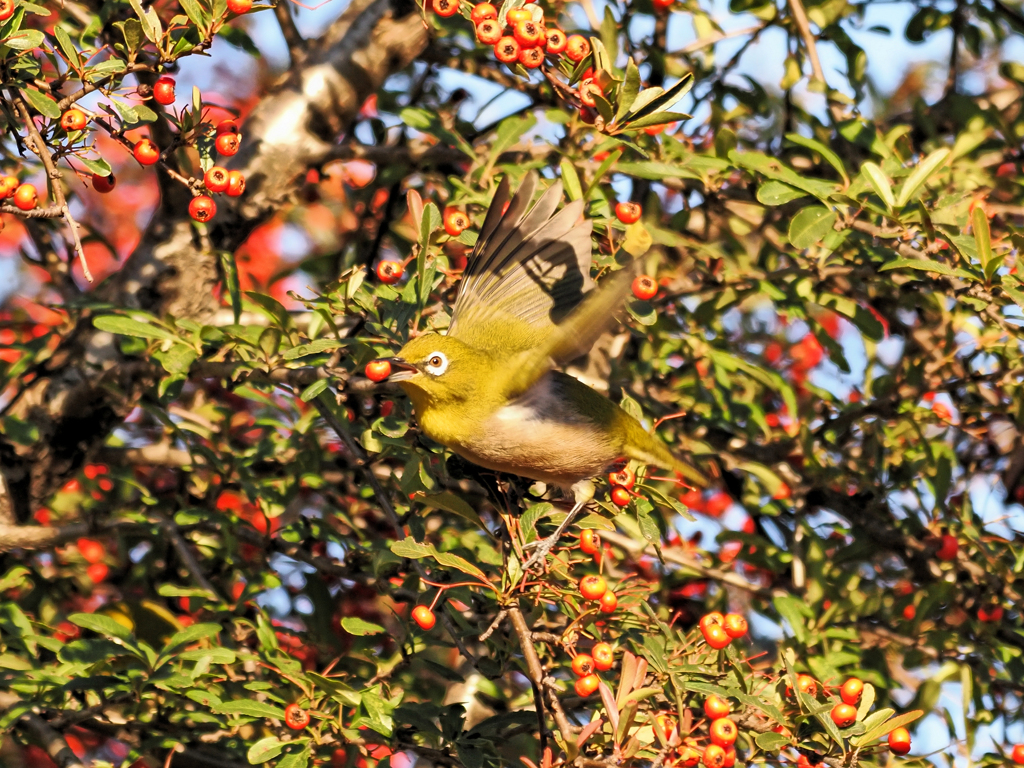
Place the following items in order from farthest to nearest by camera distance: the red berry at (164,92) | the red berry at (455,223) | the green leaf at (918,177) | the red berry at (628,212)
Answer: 1. the red berry at (628,212)
2. the red berry at (455,223)
3. the green leaf at (918,177)
4. the red berry at (164,92)

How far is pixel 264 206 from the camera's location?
377 cm

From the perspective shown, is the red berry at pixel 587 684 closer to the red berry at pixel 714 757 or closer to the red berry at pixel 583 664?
the red berry at pixel 583 664

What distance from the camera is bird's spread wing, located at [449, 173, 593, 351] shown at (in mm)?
3018

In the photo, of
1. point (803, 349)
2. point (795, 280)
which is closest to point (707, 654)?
point (795, 280)

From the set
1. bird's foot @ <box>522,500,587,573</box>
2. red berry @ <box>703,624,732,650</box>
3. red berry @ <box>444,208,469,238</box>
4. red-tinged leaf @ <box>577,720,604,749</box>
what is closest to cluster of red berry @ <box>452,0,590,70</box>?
red berry @ <box>444,208,469,238</box>

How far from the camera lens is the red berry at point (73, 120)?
2.37m

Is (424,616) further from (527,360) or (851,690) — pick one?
(851,690)

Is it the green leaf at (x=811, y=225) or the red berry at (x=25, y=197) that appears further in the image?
the green leaf at (x=811, y=225)

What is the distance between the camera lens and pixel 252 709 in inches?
107

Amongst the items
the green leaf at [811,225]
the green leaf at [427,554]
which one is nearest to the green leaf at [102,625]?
the green leaf at [427,554]

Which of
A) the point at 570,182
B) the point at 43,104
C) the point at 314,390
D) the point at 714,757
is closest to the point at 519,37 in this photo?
the point at 570,182

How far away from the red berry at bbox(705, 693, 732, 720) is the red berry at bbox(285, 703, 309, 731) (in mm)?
1120

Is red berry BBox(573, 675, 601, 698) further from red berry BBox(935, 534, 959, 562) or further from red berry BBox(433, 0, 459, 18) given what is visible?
red berry BBox(433, 0, 459, 18)

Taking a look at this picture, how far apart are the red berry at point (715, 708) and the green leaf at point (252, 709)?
1181 mm
